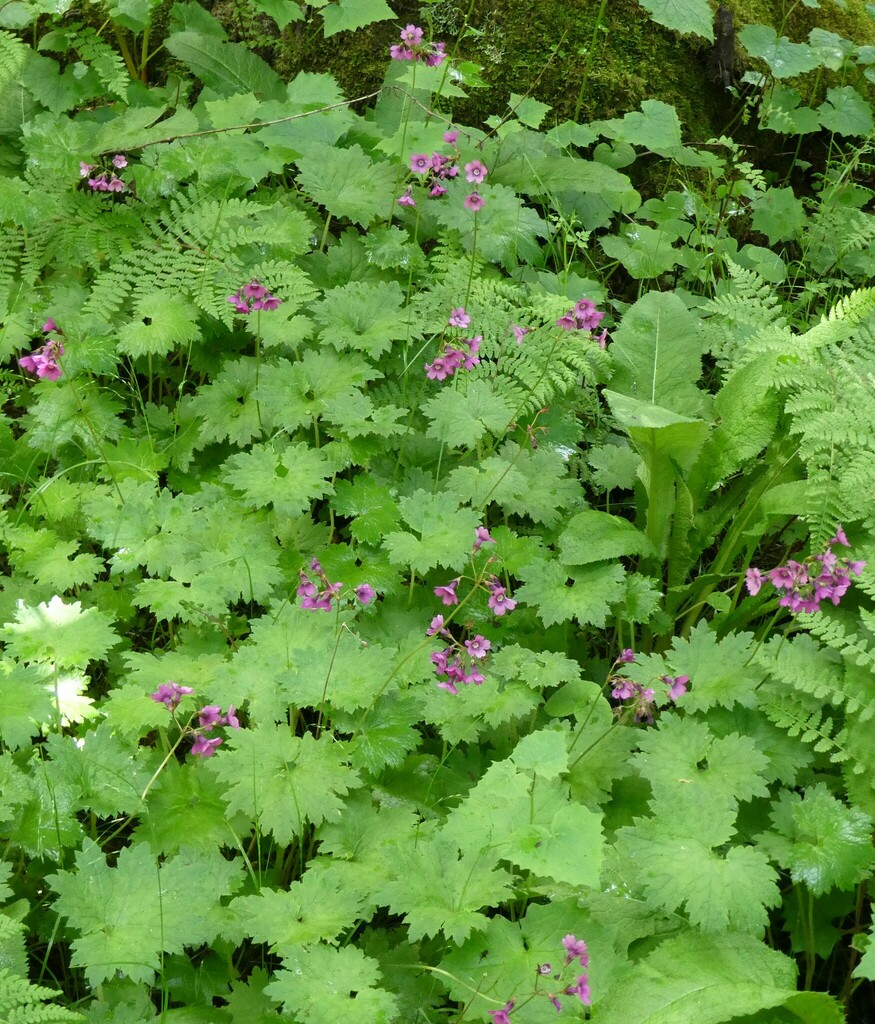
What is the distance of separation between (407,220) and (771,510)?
1743 millimetres

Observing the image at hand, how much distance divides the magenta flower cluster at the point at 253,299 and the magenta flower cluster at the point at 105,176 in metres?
0.74

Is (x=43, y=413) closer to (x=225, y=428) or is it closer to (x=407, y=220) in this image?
(x=225, y=428)

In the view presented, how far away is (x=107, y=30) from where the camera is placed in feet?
13.7

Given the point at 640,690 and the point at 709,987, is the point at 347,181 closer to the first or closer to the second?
the point at 640,690

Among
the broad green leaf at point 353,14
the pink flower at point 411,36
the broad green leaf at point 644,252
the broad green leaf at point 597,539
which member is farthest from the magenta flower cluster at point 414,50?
the broad green leaf at point 597,539

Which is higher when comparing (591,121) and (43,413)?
(591,121)

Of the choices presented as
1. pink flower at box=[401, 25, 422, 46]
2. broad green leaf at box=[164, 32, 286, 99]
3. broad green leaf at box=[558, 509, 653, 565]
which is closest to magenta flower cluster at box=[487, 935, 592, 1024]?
broad green leaf at box=[558, 509, 653, 565]

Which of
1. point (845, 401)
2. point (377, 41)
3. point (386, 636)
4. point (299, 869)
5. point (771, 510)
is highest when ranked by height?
point (377, 41)

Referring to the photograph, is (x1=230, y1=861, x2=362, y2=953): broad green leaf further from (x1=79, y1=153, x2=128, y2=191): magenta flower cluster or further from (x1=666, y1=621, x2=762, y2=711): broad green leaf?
(x1=79, y1=153, x2=128, y2=191): magenta flower cluster

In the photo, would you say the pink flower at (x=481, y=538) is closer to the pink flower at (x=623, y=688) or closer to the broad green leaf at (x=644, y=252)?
the pink flower at (x=623, y=688)

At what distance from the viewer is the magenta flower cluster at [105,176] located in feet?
10.8

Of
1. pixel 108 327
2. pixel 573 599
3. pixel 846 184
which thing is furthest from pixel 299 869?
pixel 846 184

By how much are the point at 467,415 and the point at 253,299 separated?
28.2 inches

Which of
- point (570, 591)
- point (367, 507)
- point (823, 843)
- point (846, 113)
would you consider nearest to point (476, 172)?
point (367, 507)
